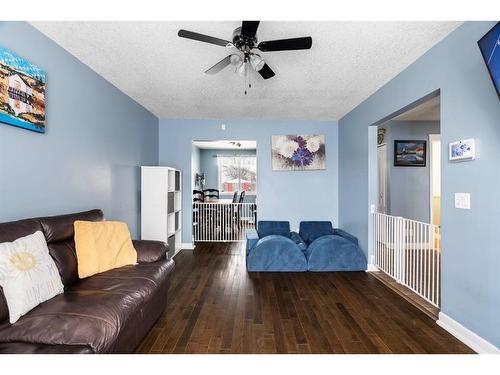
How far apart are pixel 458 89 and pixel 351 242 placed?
2391 mm

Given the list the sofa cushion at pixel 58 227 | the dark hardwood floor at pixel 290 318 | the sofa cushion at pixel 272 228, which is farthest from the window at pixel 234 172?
the sofa cushion at pixel 58 227

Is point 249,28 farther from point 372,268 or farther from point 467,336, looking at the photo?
point 372,268

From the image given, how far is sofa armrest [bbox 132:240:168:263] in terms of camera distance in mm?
2406

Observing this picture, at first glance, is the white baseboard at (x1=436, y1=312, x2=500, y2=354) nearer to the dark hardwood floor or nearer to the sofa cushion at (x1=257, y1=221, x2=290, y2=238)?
the dark hardwood floor

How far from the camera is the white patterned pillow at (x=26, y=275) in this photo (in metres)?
1.37

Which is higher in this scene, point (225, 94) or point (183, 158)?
point (225, 94)

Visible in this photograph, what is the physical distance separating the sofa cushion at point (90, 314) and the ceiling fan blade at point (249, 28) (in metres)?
2.13

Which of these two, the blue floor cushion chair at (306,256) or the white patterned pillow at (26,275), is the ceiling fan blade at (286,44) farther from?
the blue floor cushion chair at (306,256)

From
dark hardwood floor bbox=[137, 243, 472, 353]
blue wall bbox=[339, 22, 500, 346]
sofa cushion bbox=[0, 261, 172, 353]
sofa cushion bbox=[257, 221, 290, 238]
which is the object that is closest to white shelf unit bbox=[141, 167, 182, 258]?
dark hardwood floor bbox=[137, 243, 472, 353]

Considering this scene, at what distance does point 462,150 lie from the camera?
78.2 inches

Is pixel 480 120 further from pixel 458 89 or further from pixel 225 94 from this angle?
pixel 225 94

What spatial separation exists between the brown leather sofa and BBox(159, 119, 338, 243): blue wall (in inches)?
112
